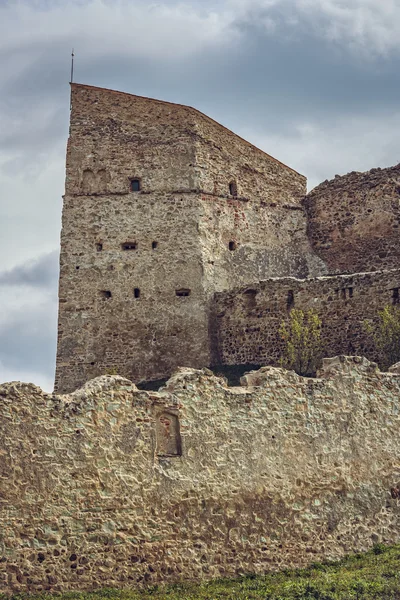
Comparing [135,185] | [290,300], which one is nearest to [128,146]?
[135,185]

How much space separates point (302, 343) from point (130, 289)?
604 cm

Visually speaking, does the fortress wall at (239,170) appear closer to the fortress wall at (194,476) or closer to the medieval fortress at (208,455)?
the medieval fortress at (208,455)

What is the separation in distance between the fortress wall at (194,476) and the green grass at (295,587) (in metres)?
0.21

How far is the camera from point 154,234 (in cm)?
3023

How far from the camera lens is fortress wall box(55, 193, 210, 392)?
2911 centimetres

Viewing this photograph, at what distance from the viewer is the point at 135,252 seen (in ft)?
98.7

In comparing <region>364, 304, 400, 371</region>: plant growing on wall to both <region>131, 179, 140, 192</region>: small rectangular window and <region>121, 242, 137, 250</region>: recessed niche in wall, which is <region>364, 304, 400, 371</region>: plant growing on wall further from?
<region>131, 179, 140, 192</region>: small rectangular window

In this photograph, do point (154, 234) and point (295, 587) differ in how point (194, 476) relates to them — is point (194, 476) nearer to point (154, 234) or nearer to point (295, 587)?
point (295, 587)

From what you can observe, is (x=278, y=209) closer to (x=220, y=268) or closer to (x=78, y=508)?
(x=220, y=268)

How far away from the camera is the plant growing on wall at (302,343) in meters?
25.9

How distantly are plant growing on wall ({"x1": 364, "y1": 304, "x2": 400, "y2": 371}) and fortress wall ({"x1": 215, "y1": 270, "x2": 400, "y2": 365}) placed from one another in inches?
10.4

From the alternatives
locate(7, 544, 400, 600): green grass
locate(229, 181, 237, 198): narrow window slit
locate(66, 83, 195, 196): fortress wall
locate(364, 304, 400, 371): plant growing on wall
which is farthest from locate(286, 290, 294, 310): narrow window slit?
locate(7, 544, 400, 600): green grass

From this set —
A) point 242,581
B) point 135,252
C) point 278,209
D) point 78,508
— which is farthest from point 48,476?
point 278,209

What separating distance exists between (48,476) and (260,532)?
3613 mm
